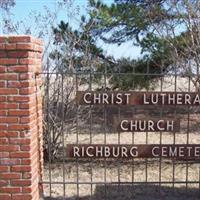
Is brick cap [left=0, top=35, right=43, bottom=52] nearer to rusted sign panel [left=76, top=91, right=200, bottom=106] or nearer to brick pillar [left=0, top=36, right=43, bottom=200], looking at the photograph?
brick pillar [left=0, top=36, right=43, bottom=200]

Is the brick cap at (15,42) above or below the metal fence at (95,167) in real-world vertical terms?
above

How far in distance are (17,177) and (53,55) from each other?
348cm

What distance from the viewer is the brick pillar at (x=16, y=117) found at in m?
4.95

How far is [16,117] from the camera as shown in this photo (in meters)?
5.02

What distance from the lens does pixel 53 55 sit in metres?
8.19

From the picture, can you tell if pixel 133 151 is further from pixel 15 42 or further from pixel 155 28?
pixel 155 28

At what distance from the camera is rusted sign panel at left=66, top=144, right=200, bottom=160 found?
5703 millimetres

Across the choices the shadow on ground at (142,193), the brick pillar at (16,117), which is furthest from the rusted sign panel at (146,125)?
the shadow on ground at (142,193)

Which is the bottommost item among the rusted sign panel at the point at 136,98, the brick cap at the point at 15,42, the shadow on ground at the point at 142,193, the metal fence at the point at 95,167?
the shadow on ground at the point at 142,193

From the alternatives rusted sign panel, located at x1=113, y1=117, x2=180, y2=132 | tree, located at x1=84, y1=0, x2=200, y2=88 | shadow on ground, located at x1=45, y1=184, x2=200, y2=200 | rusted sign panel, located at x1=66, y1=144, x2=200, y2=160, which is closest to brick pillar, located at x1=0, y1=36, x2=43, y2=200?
rusted sign panel, located at x1=66, y1=144, x2=200, y2=160

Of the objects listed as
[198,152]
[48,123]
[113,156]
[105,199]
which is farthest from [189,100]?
[48,123]

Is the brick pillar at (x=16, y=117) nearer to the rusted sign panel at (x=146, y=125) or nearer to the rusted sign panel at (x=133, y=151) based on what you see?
the rusted sign panel at (x=133, y=151)

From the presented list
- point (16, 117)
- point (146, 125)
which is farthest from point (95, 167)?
point (16, 117)

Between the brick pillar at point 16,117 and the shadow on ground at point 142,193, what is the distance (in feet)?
4.61
